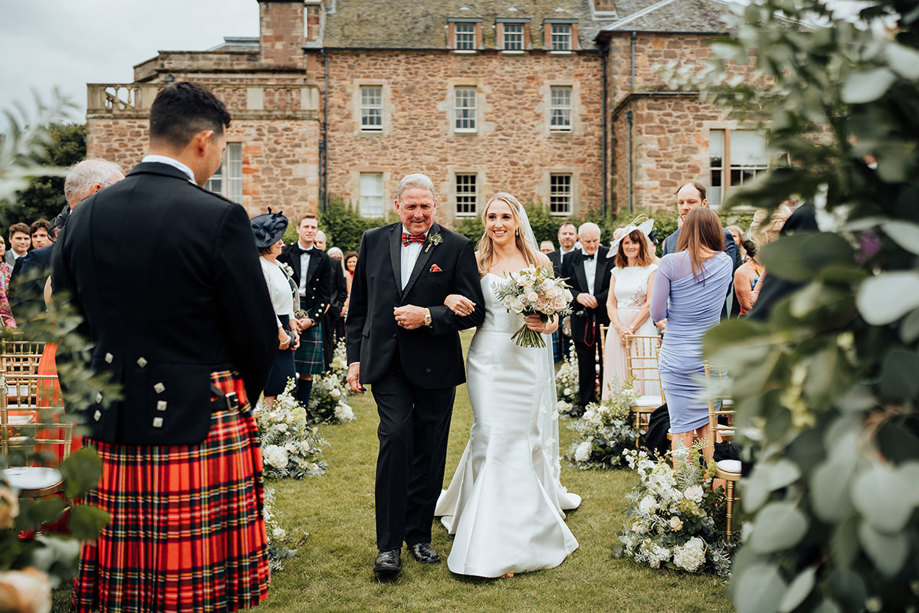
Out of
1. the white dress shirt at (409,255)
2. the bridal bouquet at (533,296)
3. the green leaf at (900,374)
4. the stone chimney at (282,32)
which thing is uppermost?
the stone chimney at (282,32)

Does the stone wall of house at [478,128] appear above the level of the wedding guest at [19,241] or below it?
above

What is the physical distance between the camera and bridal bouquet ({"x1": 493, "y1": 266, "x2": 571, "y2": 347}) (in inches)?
190

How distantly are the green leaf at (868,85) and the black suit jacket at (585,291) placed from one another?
28.4ft

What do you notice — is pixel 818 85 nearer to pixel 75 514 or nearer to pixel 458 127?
pixel 75 514

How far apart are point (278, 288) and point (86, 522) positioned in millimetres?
5899

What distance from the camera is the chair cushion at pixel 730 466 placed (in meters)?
4.40

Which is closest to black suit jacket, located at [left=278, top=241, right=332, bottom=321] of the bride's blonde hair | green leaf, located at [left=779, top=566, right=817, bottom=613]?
the bride's blonde hair

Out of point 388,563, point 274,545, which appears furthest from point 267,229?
point 388,563

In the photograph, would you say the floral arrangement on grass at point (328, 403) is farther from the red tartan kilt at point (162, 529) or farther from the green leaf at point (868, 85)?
the green leaf at point (868, 85)

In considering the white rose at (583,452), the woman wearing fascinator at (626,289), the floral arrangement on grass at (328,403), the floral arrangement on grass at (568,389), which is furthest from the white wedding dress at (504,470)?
the floral arrangement on grass at (568,389)

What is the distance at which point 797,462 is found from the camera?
3.12 ft

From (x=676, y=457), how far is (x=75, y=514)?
4313 mm

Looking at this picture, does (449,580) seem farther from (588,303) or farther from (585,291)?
(585,291)

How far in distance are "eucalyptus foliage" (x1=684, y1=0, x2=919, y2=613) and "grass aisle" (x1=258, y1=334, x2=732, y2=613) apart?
11.2 feet
